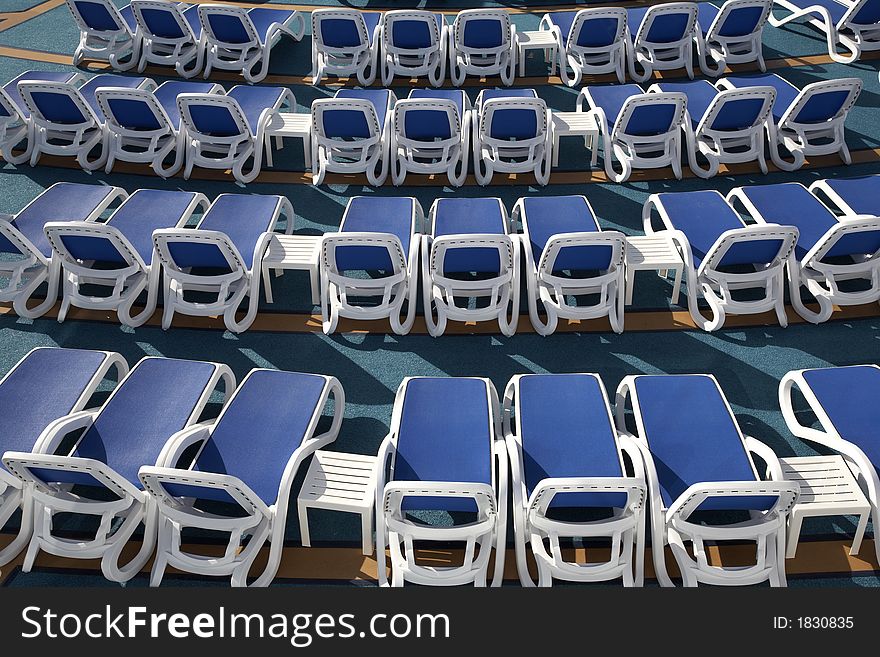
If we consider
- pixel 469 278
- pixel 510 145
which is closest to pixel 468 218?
pixel 469 278

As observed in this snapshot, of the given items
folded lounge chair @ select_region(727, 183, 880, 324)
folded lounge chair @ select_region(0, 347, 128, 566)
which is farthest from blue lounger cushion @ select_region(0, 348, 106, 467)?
folded lounge chair @ select_region(727, 183, 880, 324)

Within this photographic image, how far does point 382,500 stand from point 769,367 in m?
3.64

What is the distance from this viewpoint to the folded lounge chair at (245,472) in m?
4.38

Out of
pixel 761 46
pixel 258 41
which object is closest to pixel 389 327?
pixel 258 41

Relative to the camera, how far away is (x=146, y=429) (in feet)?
16.9

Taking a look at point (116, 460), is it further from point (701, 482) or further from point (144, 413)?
point (701, 482)

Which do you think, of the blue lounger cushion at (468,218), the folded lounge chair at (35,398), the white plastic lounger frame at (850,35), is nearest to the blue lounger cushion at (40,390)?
the folded lounge chair at (35,398)

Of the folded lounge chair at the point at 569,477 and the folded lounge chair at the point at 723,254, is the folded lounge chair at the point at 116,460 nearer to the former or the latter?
the folded lounge chair at the point at 569,477

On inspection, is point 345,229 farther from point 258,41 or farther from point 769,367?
point 258,41

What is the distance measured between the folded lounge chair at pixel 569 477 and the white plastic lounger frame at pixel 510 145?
3423 millimetres

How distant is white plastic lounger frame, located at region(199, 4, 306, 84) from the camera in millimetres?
9969

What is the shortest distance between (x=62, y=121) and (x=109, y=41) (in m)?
2.88

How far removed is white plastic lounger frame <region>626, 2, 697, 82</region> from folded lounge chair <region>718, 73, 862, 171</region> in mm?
1494

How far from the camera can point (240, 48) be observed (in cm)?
1037
